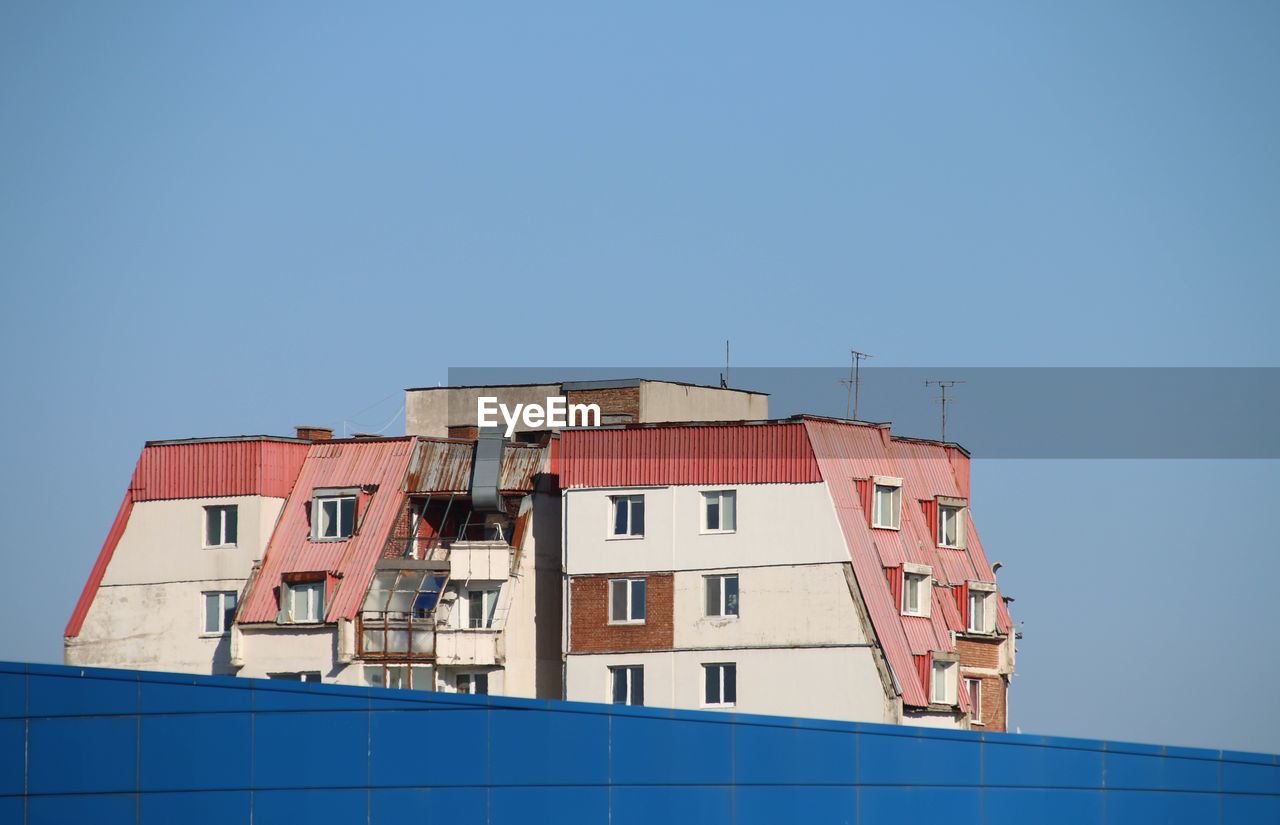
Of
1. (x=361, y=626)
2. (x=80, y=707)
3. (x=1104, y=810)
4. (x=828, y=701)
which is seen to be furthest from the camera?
(x=361, y=626)

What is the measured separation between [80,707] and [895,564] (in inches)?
1570

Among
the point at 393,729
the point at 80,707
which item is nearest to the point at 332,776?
the point at 393,729

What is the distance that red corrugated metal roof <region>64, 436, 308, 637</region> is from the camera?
8225cm

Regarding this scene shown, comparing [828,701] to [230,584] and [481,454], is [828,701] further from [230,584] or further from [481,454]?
[230,584]

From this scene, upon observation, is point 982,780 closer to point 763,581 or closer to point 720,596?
point 763,581

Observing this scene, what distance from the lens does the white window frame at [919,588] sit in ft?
248

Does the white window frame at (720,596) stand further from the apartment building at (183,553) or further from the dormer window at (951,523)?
the apartment building at (183,553)

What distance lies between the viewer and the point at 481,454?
8050cm

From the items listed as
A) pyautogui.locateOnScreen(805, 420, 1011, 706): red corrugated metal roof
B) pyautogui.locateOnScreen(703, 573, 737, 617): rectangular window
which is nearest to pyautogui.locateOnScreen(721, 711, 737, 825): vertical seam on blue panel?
pyautogui.locateOnScreen(805, 420, 1011, 706): red corrugated metal roof

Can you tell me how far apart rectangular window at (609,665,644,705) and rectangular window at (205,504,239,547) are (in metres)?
17.2

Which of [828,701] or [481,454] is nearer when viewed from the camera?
[828,701]

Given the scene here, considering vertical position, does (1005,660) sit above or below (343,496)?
below

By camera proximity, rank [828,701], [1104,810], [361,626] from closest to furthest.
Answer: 1. [1104,810]
2. [828,701]
3. [361,626]

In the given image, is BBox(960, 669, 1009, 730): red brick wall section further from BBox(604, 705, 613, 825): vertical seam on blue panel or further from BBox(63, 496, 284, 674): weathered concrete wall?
BBox(604, 705, 613, 825): vertical seam on blue panel
